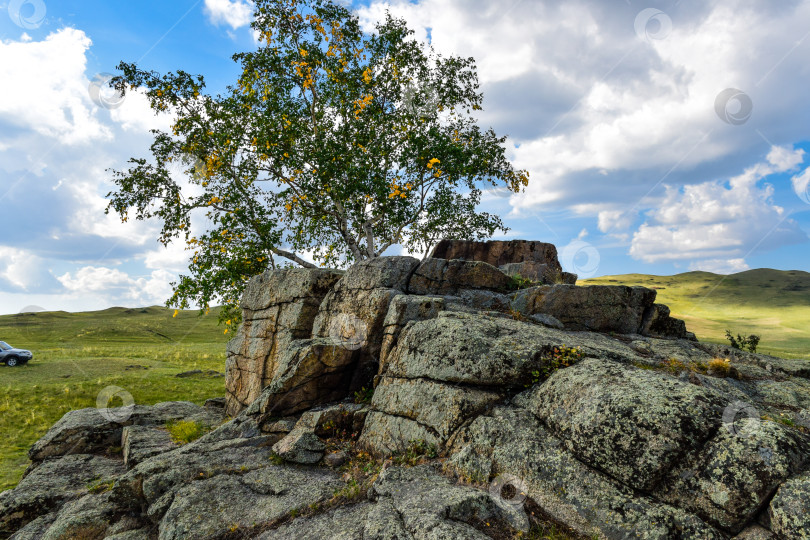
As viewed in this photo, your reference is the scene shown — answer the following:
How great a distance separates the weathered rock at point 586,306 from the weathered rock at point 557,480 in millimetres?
9379

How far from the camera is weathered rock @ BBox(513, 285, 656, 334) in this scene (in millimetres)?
20125

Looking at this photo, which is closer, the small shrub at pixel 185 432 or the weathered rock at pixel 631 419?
the weathered rock at pixel 631 419

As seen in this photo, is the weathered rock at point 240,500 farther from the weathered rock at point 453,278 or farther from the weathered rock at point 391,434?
the weathered rock at point 453,278

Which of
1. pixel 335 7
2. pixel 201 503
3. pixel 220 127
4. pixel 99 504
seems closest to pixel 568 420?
pixel 201 503

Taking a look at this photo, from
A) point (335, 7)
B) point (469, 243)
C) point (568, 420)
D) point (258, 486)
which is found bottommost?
point (258, 486)

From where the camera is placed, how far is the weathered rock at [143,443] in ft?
59.7

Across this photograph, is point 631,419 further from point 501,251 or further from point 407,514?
point 501,251

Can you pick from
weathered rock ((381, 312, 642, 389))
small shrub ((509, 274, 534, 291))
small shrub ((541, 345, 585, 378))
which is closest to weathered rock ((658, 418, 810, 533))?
small shrub ((541, 345, 585, 378))

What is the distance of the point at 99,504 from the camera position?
13.4 m

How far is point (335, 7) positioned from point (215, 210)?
18.9m

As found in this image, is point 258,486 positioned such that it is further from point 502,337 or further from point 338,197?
point 338,197

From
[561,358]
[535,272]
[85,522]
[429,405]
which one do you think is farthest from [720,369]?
[85,522]

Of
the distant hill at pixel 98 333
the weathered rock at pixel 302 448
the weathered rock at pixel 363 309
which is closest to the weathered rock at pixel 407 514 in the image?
the weathered rock at pixel 302 448

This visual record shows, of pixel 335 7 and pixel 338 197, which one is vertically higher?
pixel 335 7
